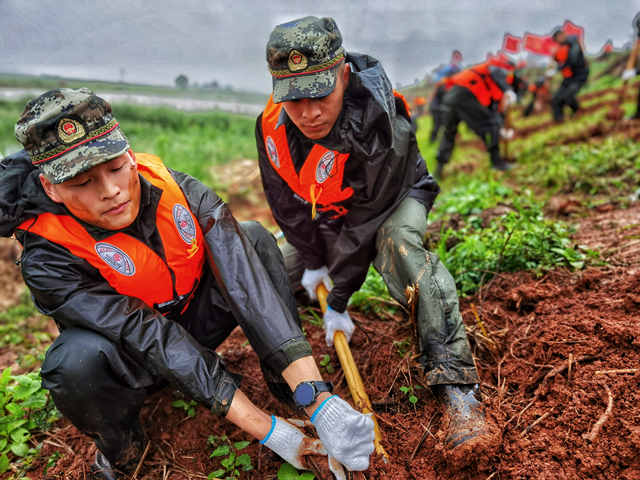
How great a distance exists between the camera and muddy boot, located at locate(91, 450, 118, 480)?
1.79 metres

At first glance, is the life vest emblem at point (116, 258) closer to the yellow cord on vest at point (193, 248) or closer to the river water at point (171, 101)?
the yellow cord on vest at point (193, 248)

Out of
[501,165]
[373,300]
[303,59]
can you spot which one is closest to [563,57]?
[501,165]

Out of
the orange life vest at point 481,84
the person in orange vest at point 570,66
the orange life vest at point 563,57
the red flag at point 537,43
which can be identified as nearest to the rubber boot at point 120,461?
the orange life vest at point 481,84

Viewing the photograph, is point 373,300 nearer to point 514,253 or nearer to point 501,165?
point 514,253

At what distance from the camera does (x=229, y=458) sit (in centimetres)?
178

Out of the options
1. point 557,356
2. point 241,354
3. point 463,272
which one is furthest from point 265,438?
point 463,272

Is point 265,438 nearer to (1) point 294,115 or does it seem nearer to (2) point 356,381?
(2) point 356,381

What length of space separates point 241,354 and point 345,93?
155cm

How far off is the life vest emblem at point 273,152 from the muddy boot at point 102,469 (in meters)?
1.57

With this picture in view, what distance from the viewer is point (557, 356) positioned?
1.78 metres

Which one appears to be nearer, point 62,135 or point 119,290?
point 62,135

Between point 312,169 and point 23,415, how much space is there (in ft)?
6.21

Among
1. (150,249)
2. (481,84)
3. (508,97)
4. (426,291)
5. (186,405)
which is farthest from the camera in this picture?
(508,97)

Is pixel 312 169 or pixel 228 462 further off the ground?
pixel 312 169
